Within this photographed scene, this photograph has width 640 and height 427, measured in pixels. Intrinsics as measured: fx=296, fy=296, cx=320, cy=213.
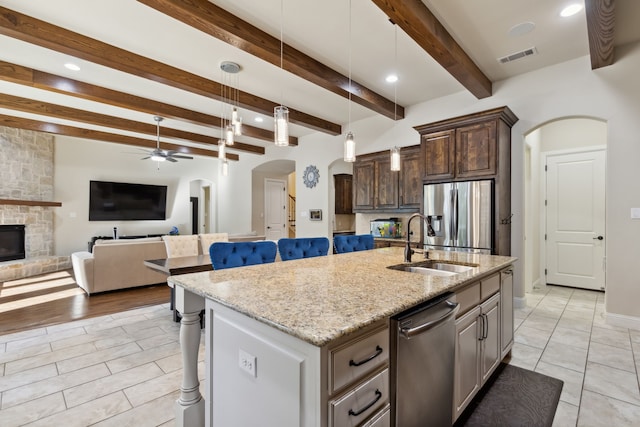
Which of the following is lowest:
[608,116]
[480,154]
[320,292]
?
[320,292]

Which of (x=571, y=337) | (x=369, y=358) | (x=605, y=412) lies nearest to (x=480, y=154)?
(x=571, y=337)

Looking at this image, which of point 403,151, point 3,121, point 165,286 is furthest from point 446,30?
point 3,121

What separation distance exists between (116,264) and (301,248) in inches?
142

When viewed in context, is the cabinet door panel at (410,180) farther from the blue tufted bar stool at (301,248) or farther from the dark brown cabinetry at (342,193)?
the blue tufted bar stool at (301,248)

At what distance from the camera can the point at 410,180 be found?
4848 mm

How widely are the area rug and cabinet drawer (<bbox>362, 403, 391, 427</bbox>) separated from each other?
950mm

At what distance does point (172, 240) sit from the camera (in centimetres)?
425

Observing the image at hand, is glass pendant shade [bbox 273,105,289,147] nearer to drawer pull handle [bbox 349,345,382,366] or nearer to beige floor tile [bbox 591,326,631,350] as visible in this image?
drawer pull handle [bbox 349,345,382,366]

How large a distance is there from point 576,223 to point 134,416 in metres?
6.25

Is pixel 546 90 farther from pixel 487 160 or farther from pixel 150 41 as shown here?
pixel 150 41

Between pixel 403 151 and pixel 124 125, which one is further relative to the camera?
pixel 124 125

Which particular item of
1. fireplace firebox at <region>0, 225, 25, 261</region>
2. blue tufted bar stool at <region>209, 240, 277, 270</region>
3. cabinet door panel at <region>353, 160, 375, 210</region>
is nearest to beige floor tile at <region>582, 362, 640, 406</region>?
blue tufted bar stool at <region>209, 240, 277, 270</region>

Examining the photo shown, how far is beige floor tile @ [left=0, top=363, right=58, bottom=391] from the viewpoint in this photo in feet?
7.14

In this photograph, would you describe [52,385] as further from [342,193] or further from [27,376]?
[342,193]
